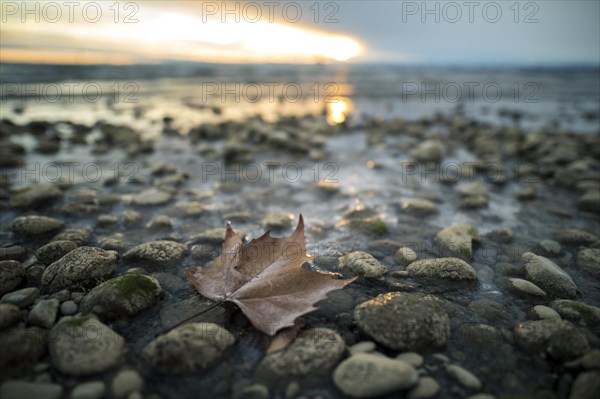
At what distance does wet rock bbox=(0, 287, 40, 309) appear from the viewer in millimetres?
1693

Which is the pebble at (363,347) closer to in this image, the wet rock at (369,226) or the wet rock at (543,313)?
the wet rock at (543,313)

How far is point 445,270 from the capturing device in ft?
6.72

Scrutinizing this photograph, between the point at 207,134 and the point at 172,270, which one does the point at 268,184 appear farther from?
the point at 207,134

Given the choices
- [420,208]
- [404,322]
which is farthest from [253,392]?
[420,208]

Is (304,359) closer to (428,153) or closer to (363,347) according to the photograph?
(363,347)

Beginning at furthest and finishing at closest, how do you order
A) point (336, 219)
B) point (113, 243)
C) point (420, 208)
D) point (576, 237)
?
point (420, 208)
point (336, 219)
point (576, 237)
point (113, 243)

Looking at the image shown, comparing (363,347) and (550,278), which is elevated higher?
(550,278)

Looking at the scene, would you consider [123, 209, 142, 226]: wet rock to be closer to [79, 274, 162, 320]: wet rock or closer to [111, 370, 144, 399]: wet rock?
[79, 274, 162, 320]: wet rock

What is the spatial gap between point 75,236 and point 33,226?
0.36 metres

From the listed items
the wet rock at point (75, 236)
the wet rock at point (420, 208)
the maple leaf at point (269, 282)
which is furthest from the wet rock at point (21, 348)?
the wet rock at point (420, 208)

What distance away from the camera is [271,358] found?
4.64 feet

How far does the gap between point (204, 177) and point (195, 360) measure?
9.96 ft

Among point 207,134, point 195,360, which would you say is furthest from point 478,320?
point 207,134

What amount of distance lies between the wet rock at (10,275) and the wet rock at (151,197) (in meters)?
1.35
